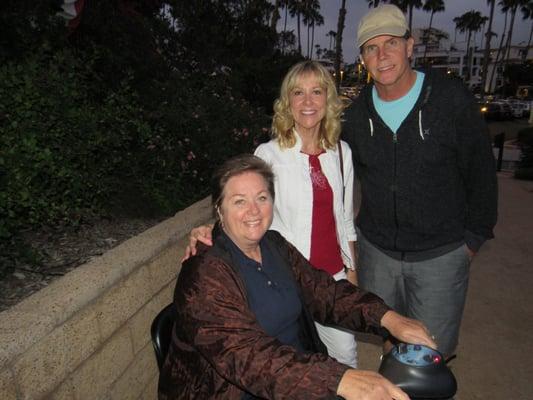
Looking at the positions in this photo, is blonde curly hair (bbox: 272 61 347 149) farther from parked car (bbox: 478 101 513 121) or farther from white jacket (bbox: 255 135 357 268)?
parked car (bbox: 478 101 513 121)

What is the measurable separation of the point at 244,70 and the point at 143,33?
593cm

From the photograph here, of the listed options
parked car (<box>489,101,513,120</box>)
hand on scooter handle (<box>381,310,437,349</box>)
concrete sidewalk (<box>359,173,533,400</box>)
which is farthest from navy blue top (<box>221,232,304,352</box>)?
parked car (<box>489,101,513,120</box>)

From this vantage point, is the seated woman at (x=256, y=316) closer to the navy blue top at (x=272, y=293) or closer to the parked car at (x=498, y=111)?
the navy blue top at (x=272, y=293)

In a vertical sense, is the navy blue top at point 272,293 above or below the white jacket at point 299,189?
below

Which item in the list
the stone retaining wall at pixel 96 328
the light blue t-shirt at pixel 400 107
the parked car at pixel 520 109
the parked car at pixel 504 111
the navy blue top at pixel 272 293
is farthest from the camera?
the parked car at pixel 520 109

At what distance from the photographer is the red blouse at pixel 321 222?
8.52ft

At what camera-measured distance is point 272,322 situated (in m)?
1.99

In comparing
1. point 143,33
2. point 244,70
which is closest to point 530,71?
point 244,70

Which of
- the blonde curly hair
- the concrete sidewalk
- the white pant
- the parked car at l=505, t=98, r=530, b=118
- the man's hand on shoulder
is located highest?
the blonde curly hair

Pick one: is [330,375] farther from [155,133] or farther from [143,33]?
[143,33]

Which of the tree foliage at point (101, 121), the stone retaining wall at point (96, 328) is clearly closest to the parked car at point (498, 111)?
the tree foliage at point (101, 121)

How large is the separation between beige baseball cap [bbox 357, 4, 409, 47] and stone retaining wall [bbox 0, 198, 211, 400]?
66.1 inches

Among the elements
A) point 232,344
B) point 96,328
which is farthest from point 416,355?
point 96,328

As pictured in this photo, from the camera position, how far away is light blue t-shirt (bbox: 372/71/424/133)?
2408 mm
